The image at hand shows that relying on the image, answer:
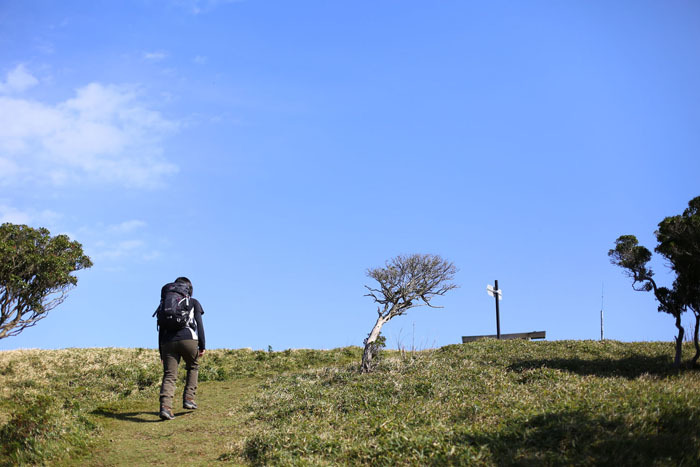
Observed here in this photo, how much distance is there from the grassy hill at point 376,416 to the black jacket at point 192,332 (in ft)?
6.79

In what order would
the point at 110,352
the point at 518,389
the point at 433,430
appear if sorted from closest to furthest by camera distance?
the point at 433,430
the point at 518,389
the point at 110,352

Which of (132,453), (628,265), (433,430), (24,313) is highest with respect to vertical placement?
(628,265)

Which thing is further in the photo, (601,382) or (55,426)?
(601,382)

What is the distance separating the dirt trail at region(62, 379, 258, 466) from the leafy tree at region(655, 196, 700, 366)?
1757 centimetres

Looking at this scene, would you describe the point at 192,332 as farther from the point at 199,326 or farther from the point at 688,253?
the point at 688,253

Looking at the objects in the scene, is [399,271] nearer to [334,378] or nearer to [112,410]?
[334,378]

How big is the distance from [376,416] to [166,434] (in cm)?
492

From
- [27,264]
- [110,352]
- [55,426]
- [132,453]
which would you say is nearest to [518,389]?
[132,453]

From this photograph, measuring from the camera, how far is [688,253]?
19.2 metres

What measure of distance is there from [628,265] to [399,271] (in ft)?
35.1

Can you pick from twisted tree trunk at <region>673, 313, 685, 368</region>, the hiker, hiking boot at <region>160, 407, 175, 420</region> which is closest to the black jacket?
the hiker

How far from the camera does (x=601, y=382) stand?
43.7ft

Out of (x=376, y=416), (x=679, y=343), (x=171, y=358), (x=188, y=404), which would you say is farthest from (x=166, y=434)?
(x=679, y=343)

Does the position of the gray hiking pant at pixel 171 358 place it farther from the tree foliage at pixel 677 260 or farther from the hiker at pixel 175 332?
the tree foliage at pixel 677 260
